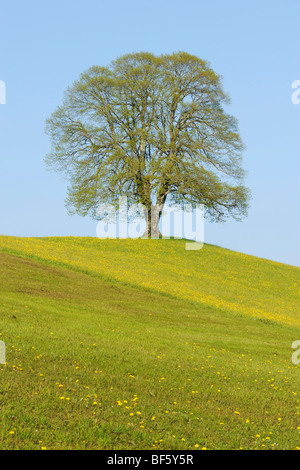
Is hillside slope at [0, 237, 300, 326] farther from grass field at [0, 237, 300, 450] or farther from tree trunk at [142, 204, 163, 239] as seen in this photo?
tree trunk at [142, 204, 163, 239]

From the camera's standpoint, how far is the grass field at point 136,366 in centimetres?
1001

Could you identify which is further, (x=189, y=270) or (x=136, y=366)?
(x=189, y=270)

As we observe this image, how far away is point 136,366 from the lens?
14.0 meters

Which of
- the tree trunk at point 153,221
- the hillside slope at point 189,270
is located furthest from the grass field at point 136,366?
the tree trunk at point 153,221

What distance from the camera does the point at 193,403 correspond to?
12.0 metres

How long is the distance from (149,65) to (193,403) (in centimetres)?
5019

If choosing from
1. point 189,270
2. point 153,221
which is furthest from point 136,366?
point 153,221

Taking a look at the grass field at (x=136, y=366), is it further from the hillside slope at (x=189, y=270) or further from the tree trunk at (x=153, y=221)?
the tree trunk at (x=153, y=221)

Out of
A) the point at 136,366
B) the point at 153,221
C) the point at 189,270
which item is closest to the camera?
the point at 136,366

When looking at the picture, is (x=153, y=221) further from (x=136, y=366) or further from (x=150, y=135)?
(x=136, y=366)

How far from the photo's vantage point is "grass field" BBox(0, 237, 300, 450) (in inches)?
394

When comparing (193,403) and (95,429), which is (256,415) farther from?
(95,429)

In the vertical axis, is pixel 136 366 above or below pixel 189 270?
below
